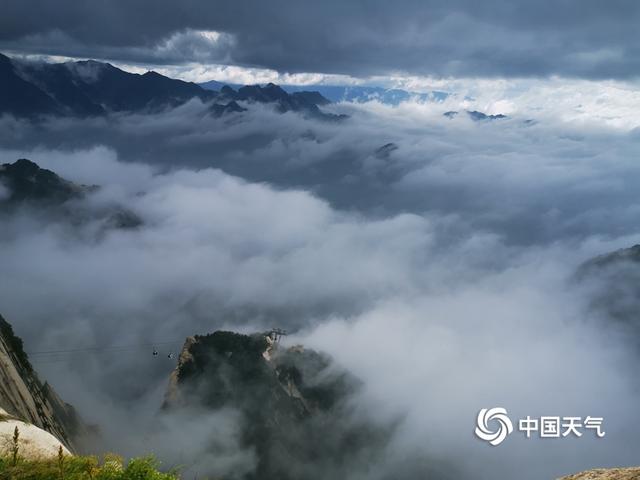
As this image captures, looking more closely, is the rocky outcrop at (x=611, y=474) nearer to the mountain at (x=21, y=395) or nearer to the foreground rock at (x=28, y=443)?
the foreground rock at (x=28, y=443)

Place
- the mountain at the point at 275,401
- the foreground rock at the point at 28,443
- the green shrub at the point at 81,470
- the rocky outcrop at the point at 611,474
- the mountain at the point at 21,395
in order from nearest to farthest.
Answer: the green shrub at the point at 81,470, the foreground rock at the point at 28,443, the rocky outcrop at the point at 611,474, the mountain at the point at 21,395, the mountain at the point at 275,401

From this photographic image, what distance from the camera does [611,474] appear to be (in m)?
17.5

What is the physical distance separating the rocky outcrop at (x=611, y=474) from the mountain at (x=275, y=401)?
9401cm

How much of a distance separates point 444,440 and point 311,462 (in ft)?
169

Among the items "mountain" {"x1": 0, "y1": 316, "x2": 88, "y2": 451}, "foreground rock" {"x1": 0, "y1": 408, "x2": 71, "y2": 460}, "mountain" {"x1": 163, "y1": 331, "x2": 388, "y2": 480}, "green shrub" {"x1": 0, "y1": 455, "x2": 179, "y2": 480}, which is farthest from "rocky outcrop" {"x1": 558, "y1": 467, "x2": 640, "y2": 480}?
"mountain" {"x1": 163, "y1": 331, "x2": 388, "y2": 480}

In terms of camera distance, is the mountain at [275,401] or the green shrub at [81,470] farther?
the mountain at [275,401]

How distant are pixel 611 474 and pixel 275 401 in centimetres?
10358

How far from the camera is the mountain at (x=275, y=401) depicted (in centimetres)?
10906

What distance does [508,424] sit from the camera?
31562mm

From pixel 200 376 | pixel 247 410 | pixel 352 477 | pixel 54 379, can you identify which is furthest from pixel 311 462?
pixel 54 379

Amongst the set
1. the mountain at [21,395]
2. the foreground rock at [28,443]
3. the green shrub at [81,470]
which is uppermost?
the mountain at [21,395]

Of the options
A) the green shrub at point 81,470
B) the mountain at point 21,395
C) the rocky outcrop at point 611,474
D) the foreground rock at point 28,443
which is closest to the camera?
the green shrub at point 81,470

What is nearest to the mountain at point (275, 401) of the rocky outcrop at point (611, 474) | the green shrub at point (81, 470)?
the rocky outcrop at point (611, 474)

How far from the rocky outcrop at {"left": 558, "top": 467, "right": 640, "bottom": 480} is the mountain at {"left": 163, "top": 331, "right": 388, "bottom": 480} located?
308ft
